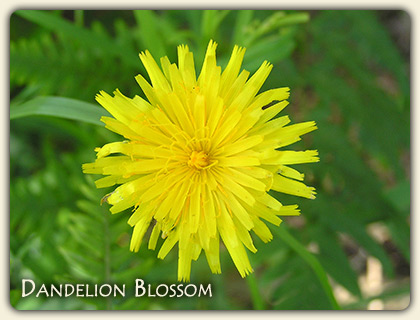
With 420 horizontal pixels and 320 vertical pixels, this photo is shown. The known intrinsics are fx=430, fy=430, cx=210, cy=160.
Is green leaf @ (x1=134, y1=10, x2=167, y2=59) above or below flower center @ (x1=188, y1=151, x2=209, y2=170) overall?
above

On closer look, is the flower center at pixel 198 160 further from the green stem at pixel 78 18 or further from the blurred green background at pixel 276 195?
the green stem at pixel 78 18

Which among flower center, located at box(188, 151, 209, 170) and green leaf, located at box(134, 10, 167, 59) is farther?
green leaf, located at box(134, 10, 167, 59)

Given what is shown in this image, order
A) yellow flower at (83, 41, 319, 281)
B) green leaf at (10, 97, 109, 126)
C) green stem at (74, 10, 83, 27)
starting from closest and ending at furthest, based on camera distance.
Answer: yellow flower at (83, 41, 319, 281)
green leaf at (10, 97, 109, 126)
green stem at (74, 10, 83, 27)

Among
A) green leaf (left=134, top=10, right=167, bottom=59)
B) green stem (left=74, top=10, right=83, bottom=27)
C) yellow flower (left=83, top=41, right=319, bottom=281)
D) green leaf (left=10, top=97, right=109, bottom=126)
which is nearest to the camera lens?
yellow flower (left=83, top=41, right=319, bottom=281)

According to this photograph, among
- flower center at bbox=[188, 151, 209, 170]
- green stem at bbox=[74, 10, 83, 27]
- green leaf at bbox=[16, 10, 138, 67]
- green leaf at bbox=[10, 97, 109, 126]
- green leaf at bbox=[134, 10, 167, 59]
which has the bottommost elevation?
flower center at bbox=[188, 151, 209, 170]

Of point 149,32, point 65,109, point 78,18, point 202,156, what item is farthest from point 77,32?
point 202,156

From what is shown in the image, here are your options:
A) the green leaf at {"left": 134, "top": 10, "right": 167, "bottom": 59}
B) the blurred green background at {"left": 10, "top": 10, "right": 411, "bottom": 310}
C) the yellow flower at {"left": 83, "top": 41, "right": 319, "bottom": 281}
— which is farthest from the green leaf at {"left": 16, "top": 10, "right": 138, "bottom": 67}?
the yellow flower at {"left": 83, "top": 41, "right": 319, "bottom": 281}

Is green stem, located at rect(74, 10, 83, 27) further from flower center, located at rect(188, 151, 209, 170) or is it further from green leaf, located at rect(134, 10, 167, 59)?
flower center, located at rect(188, 151, 209, 170)

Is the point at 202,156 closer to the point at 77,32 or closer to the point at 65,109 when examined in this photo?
the point at 65,109
